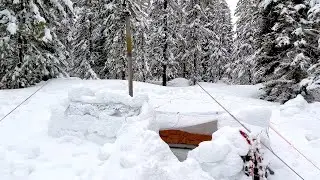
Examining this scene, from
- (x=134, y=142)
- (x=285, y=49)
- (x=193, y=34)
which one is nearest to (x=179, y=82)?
(x=193, y=34)

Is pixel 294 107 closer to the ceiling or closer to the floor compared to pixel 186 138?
closer to the ceiling

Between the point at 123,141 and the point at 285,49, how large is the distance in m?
12.5

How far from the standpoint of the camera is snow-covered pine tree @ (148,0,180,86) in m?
27.6

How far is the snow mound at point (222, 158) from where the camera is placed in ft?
22.9

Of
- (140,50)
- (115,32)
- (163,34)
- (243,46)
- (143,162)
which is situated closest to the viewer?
(143,162)

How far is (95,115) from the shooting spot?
976cm

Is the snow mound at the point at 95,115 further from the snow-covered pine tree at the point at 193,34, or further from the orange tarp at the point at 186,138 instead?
the snow-covered pine tree at the point at 193,34

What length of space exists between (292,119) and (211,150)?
5.41 m

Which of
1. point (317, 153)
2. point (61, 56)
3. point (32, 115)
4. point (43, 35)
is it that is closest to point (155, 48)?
point (61, 56)

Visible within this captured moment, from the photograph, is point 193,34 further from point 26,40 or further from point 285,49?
point 26,40

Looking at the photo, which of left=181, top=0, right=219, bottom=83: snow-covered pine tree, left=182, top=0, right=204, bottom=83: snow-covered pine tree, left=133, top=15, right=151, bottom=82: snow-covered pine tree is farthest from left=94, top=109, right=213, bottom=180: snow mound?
left=182, top=0, right=204, bottom=83: snow-covered pine tree

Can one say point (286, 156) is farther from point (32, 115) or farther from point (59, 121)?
point (32, 115)

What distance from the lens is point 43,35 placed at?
55.1 ft

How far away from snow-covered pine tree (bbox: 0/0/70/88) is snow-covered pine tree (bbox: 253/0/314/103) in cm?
970
